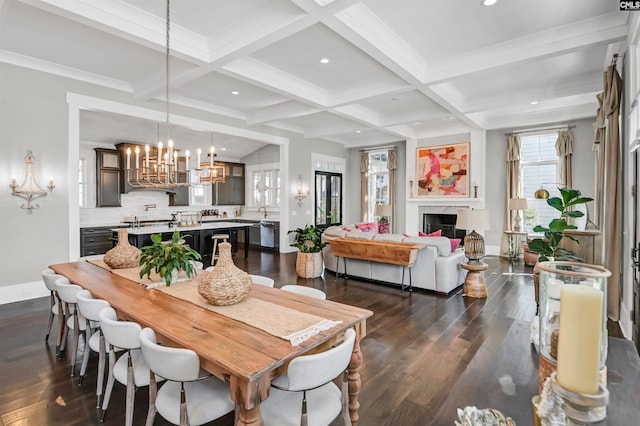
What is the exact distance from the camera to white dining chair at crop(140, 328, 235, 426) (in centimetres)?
155

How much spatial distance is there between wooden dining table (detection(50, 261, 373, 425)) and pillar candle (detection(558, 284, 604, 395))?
110cm

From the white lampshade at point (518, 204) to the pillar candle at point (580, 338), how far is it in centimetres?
764

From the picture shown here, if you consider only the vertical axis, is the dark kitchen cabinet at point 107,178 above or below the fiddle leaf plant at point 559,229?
above

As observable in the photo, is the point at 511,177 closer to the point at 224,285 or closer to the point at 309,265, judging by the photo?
the point at 309,265

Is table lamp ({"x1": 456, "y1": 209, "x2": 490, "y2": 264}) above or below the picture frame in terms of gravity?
below

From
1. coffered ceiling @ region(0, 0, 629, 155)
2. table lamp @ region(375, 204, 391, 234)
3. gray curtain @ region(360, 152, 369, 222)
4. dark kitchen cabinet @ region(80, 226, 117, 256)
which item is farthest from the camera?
gray curtain @ region(360, 152, 369, 222)

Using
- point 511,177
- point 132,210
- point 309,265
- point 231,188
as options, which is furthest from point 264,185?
point 511,177

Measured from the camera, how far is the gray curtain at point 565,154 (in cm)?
696

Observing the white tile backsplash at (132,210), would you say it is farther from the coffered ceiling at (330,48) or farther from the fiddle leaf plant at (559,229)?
the fiddle leaf plant at (559,229)

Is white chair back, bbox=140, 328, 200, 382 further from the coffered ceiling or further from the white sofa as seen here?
the white sofa

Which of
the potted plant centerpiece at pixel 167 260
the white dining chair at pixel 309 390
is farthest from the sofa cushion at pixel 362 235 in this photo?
the white dining chair at pixel 309 390

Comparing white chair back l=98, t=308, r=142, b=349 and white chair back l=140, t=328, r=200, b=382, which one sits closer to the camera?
white chair back l=140, t=328, r=200, b=382

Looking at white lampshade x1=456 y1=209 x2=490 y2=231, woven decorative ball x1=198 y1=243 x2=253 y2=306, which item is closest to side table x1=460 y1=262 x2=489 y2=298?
white lampshade x1=456 y1=209 x2=490 y2=231

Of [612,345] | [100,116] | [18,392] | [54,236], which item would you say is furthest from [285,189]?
[612,345]
